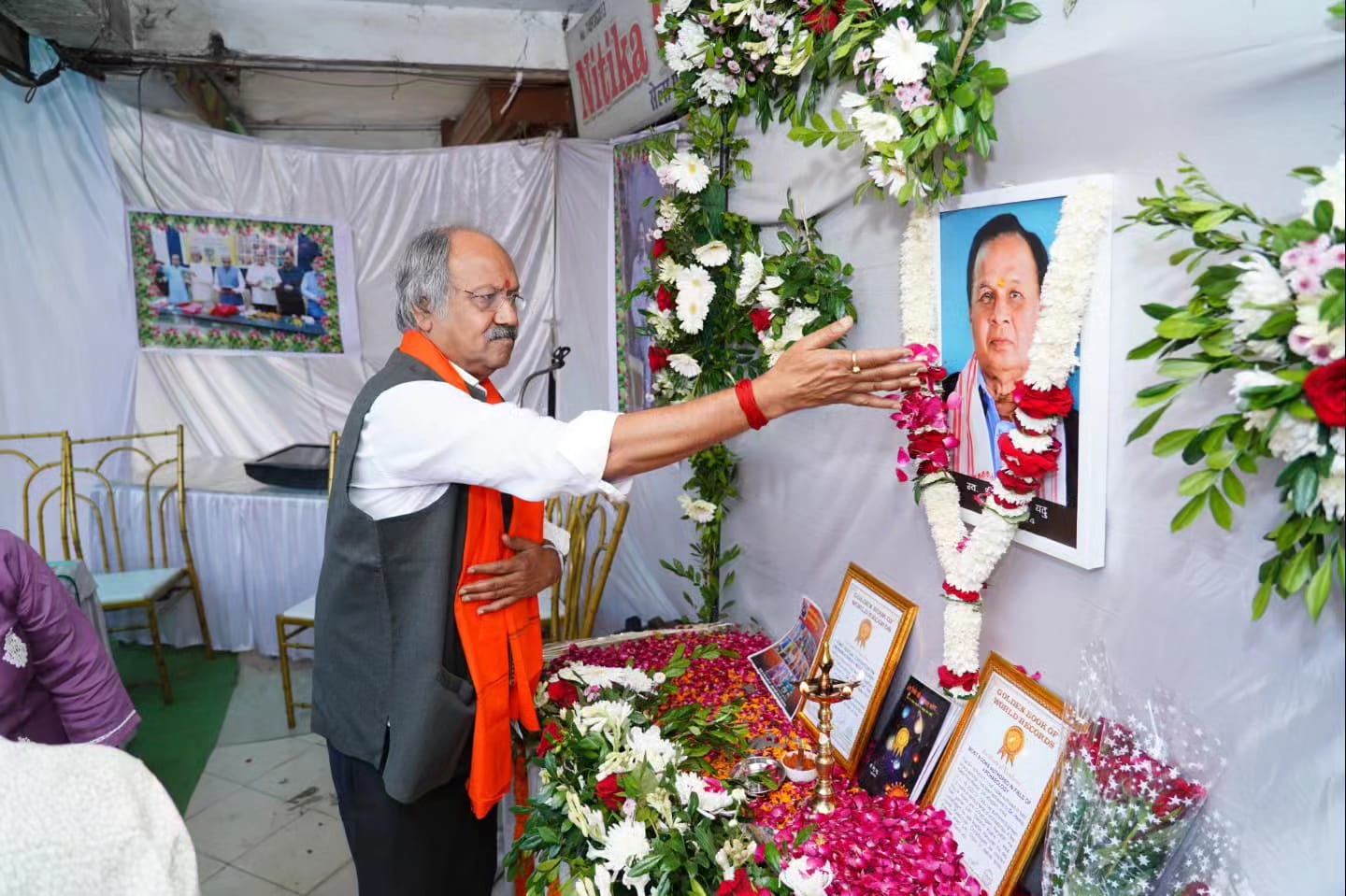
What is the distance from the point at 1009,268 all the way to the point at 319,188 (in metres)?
4.23

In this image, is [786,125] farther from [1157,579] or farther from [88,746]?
[88,746]

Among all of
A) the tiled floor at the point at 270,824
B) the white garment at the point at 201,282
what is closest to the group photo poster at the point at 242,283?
the white garment at the point at 201,282

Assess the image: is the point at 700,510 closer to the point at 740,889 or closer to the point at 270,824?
the point at 740,889

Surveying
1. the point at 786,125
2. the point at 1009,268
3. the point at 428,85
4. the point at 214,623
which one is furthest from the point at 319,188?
the point at 1009,268

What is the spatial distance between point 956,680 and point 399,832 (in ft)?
3.63

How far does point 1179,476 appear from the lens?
106 cm

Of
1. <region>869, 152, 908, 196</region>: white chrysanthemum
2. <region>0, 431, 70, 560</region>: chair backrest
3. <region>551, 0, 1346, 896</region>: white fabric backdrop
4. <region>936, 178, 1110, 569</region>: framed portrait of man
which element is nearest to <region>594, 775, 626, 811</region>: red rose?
<region>551, 0, 1346, 896</region>: white fabric backdrop

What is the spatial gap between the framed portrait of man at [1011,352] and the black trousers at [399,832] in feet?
3.88

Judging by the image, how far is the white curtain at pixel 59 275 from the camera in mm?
4043

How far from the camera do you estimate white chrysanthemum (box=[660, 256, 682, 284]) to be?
A: 7.68 feet

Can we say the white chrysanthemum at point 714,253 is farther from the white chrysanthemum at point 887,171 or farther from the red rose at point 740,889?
the red rose at point 740,889

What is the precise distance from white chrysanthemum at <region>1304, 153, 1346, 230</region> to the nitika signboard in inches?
93.3

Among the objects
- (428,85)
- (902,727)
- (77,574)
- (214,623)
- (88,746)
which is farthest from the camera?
(428,85)

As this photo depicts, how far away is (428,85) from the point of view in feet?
16.2
